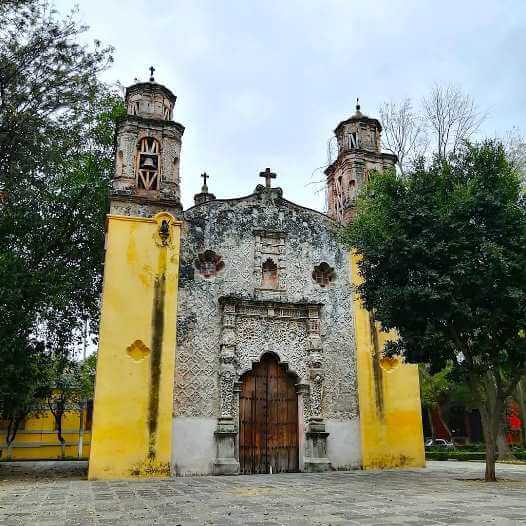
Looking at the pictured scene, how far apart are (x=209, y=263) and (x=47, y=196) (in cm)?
461

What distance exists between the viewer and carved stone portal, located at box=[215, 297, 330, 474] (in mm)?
11797

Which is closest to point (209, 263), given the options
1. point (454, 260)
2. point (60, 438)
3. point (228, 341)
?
point (228, 341)

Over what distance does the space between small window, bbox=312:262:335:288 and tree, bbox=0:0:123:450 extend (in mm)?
6417

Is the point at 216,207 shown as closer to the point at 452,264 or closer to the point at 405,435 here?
the point at 452,264

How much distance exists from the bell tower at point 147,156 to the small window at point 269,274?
8.62 feet

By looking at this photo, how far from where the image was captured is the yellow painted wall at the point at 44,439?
76.1ft

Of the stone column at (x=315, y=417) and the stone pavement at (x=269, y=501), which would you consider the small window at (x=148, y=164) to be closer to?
the stone column at (x=315, y=417)

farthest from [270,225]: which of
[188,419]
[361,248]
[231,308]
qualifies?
[188,419]

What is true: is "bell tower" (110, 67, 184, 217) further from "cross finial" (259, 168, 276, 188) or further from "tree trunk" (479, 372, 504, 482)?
"tree trunk" (479, 372, 504, 482)

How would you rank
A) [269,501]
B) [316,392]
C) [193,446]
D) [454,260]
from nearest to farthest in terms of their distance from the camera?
[269,501]
[454,260]
[193,446]
[316,392]

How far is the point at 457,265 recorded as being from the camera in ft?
31.7

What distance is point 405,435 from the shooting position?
511 inches

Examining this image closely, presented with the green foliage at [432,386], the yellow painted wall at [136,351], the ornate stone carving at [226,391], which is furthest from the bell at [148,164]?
the green foliage at [432,386]

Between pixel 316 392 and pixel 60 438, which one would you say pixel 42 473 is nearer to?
pixel 316 392
